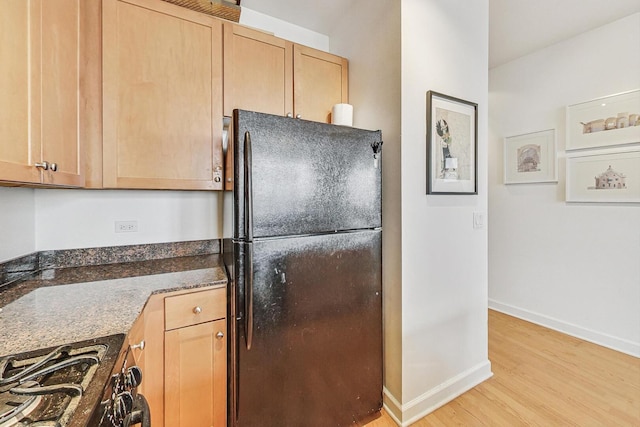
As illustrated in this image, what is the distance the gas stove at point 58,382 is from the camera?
18.1 inches

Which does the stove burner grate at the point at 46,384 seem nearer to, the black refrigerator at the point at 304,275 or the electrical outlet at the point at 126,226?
the black refrigerator at the point at 304,275

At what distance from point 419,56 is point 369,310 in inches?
58.7

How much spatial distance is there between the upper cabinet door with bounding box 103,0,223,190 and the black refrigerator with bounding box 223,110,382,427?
0.48 meters

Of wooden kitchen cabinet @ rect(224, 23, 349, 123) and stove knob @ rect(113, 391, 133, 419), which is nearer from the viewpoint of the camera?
stove knob @ rect(113, 391, 133, 419)

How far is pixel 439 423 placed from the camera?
1539 millimetres

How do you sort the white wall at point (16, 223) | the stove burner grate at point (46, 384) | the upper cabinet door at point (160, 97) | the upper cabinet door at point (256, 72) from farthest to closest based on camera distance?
the upper cabinet door at point (256, 72) < the upper cabinet door at point (160, 97) < the white wall at point (16, 223) < the stove burner grate at point (46, 384)

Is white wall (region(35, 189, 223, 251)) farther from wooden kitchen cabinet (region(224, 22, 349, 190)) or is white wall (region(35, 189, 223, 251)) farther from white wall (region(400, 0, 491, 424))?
white wall (region(400, 0, 491, 424))

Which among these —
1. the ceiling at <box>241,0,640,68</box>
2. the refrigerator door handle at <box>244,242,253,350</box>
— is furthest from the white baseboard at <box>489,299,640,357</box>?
the refrigerator door handle at <box>244,242,253,350</box>

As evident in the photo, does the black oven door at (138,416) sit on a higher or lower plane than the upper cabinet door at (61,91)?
lower

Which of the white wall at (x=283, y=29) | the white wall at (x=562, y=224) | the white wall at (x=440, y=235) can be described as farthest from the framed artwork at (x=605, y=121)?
the white wall at (x=283, y=29)

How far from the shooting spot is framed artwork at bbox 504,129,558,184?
2.57 meters

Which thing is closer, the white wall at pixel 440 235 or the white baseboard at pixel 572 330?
the white wall at pixel 440 235

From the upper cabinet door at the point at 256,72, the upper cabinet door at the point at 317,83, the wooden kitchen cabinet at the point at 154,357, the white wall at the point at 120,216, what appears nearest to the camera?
the wooden kitchen cabinet at the point at 154,357

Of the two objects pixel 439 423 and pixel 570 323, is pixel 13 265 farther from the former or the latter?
pixel 570 323
